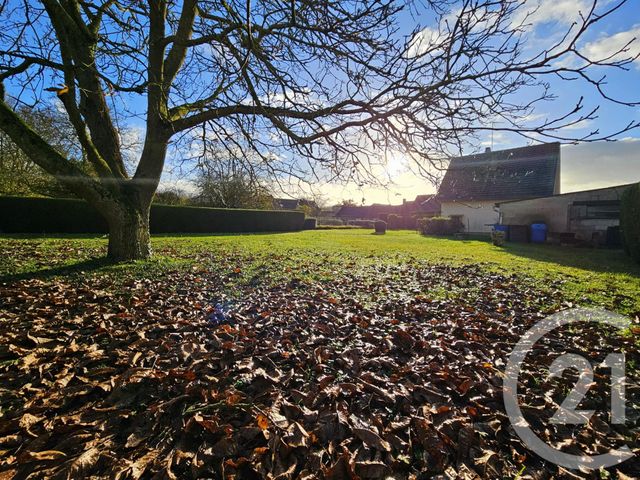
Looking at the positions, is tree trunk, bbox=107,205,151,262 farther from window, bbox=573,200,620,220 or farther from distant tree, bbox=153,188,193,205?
distant tree, bbox=153,188,193,205

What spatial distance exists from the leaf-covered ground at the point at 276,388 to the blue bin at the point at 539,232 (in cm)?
1267

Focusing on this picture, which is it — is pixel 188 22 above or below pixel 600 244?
above

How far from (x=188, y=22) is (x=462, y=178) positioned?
6.41 metres

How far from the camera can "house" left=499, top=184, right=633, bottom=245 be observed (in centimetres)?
1189

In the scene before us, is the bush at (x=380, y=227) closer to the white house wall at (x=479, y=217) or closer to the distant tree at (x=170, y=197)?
the white house wall at (x=479, y=217)

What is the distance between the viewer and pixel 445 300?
4.64 metres

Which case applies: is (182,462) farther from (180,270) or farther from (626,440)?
(180,270)

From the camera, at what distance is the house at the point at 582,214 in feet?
39.0

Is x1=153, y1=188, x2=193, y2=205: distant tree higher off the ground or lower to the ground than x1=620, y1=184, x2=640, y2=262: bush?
higher

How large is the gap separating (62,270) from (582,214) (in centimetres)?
1836

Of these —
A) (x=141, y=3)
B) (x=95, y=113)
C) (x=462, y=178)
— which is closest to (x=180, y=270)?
(x=95, y=113)

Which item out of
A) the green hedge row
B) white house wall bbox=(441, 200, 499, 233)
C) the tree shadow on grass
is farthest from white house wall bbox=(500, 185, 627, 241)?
the green hedge row

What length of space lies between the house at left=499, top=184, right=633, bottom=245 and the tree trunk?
16213 mm

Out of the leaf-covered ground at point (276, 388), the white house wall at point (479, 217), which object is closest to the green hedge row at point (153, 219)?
the leaf-covered ground at point (276, 388)
